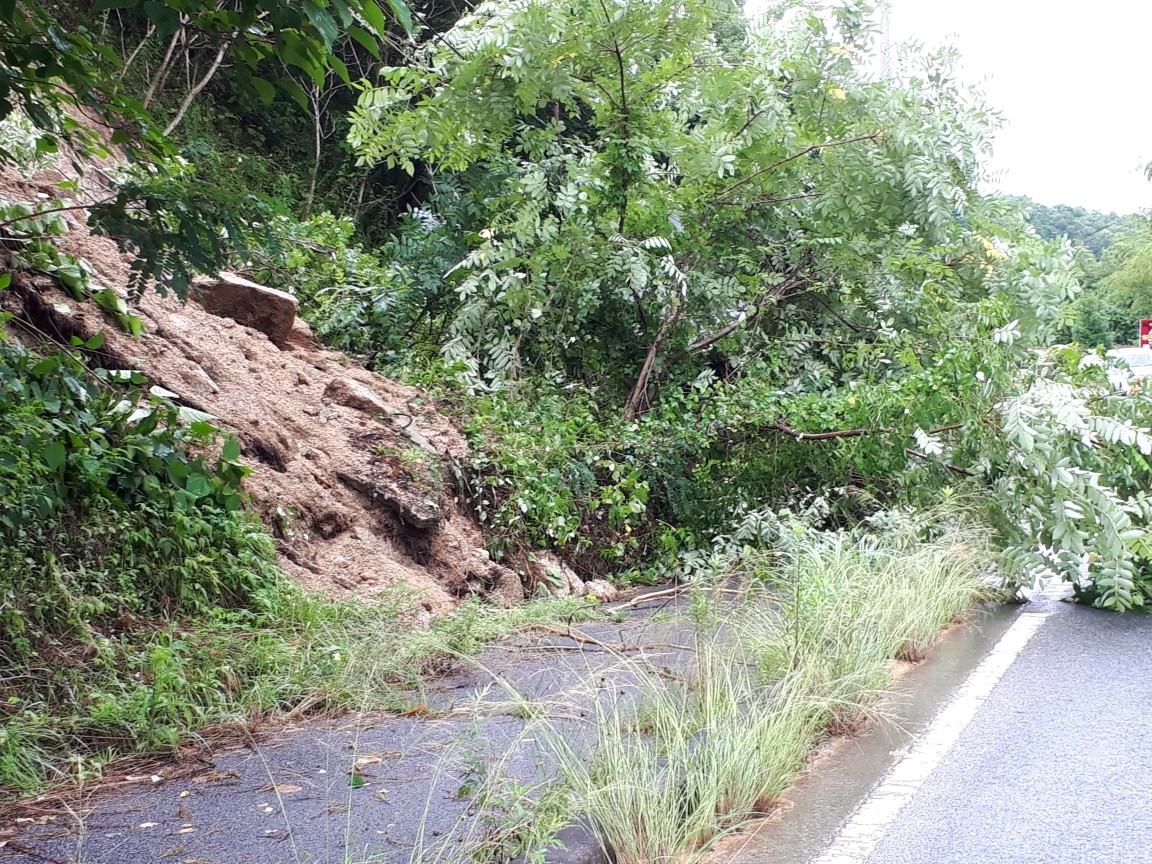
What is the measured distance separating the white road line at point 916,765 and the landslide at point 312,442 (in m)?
3.37

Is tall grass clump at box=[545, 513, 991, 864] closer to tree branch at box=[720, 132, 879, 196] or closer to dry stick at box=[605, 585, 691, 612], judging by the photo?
dry stick at box=[605, 585, 691, 612]

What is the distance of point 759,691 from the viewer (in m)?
5.15

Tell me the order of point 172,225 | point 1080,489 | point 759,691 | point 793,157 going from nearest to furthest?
point 172,225 < point 759,691 < point 1080,489 < point 793,157

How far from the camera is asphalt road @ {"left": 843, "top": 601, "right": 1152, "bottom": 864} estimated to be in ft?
A: 12.2

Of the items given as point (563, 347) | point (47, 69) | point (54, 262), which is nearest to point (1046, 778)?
point (47, 69)

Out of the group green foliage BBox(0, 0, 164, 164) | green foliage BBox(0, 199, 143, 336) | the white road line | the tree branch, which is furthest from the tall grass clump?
green foliage BBox(0, 199, 143, 336)

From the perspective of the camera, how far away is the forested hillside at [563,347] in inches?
201

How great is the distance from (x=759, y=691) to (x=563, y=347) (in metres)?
6.77

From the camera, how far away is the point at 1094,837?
12.4 ft

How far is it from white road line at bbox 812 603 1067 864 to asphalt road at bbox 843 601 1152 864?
0.14 ft

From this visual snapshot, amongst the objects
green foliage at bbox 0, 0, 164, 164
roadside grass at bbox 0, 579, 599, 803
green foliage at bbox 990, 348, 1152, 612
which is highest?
green foliage at bbox 0, 0, 164, 164

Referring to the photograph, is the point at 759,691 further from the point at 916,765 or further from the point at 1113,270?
the point at 1113,270

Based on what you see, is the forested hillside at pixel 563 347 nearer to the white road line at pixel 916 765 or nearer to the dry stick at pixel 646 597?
the dry stick at pixel 646 597

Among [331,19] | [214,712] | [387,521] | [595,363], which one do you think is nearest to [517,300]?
[595,363]
